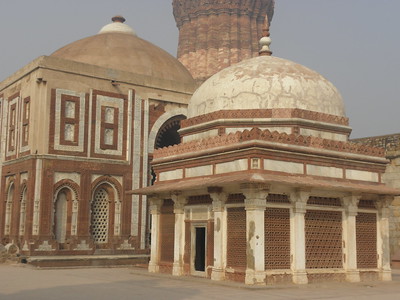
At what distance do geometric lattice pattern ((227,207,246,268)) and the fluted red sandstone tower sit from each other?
25466 mm

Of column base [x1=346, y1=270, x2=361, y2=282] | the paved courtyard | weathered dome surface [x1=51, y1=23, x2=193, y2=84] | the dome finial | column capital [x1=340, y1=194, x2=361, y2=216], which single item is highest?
weathered dome surface [x1=51, y1=23, x2=193, y2=84]

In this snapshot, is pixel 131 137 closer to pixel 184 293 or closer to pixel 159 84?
pixel 159 84

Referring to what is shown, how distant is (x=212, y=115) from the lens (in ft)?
57.9

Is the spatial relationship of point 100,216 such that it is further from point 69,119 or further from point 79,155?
point 69,119

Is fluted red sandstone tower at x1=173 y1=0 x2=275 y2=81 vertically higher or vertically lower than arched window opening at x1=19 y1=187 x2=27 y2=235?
higher

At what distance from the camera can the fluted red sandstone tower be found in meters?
40.5

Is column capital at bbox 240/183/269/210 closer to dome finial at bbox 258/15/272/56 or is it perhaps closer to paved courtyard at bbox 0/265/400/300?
paved courtyard at bbox 0/265/400/300

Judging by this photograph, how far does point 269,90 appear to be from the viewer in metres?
17.4

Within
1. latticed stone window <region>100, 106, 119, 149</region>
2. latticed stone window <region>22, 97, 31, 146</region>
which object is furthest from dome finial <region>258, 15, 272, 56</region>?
latticed stone window <region>22, 97, 31, 146</region>

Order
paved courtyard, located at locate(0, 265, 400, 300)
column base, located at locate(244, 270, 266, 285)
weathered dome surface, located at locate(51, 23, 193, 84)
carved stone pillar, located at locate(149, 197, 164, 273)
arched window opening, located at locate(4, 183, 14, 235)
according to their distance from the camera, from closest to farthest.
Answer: paved courtyard, located at locate(0, 265, 400, 300) < column base, located at locate(244, 270, 266, 285) < carved stone pillar, located at locate(149, 197, 164, 273) < arched window opening, located at locate(4, 183, 14, 235) < weathered dome surface, located at locate(51, 23, 193, 84)

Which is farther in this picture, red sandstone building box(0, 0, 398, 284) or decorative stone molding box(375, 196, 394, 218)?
decorative stone molding box(375, 196, 394, 218)

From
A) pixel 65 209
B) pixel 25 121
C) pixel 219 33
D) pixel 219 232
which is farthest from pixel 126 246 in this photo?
pixel 219 33

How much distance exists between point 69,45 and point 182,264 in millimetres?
16240

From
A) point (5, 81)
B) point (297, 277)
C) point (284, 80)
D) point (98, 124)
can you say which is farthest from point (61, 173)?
point (297, 277)
